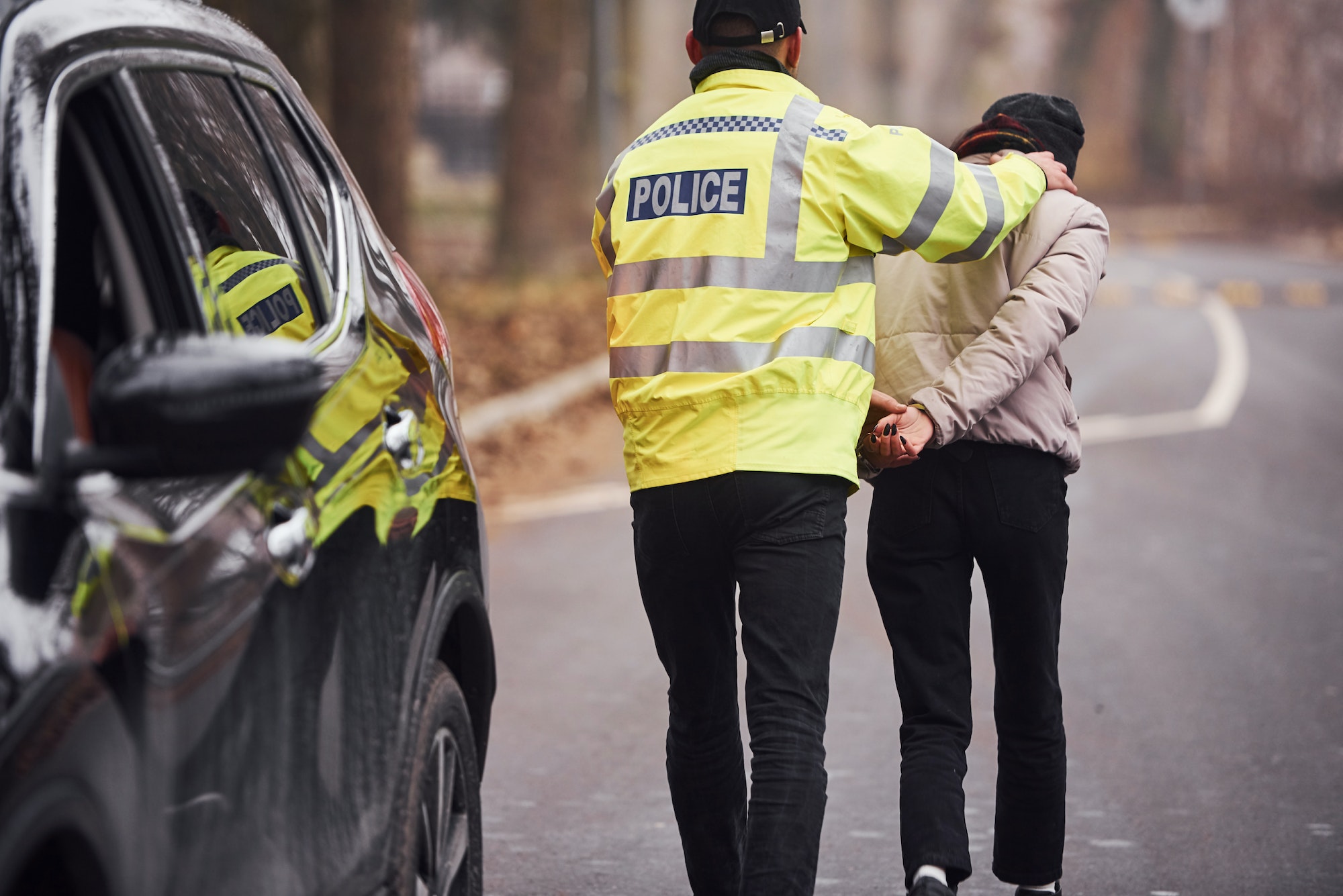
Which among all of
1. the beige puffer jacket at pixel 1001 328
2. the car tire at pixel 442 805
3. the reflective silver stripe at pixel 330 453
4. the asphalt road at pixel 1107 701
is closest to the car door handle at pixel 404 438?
the reflective silver stripe at pixel 330 453

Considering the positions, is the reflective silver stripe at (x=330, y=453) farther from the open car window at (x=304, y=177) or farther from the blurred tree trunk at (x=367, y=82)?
the blurred tree trunk at (x=367, y=82)

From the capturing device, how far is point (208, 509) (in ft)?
7.50

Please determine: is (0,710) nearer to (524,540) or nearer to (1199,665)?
(1199,665)

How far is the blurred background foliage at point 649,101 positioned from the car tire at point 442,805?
29.6 ft

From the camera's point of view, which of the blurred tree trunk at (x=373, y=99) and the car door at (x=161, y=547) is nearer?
the car door at (x=161, y=547)

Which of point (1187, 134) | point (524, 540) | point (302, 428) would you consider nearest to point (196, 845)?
point (302, 428)

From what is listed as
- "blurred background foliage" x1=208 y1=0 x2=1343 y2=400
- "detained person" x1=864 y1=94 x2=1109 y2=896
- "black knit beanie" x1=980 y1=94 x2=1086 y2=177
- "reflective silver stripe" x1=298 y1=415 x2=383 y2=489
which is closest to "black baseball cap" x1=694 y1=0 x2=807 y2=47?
"detained person" x1=864 y1=94 x2=1109 y2=896

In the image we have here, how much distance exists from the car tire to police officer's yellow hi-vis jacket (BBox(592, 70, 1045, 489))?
1.95ft

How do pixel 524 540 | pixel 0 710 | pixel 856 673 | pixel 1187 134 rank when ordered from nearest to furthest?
pixel 0 710 < pixel 856 673 < pixel 524 540 < pixel 1187 134

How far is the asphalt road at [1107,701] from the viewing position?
177 inches

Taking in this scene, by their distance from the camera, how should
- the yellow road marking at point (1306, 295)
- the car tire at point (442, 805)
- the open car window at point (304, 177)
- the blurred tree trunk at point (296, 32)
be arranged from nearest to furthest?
the car tire at point (442, 805) < the open car window at point (304, 177) < the blurred tree trunk at point (296, 32) < the yellow road marking at point (1306, 295)

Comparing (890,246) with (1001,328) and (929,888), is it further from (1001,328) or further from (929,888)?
(929,888)

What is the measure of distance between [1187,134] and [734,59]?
162 ft

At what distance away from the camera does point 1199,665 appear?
636 centimetres
